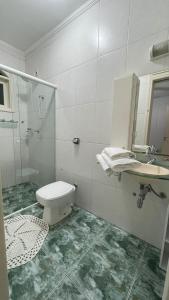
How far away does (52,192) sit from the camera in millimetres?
1551

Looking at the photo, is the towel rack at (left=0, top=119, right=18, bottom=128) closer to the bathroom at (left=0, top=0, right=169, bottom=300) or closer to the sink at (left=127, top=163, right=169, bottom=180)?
the bathroom at (left=0, top=0, right=169, bottom=300)

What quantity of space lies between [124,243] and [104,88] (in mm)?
1586

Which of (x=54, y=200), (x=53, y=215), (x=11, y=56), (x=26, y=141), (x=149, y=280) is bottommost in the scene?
(x=149, y=280)

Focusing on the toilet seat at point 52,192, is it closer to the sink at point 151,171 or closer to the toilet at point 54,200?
the toilet at point 54,200

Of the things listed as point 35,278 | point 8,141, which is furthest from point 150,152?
point 8,141

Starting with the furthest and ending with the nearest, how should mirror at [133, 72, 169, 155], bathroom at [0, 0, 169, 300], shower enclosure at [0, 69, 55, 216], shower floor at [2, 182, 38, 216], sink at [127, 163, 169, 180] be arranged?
shower enclosure at [0, 69, 55, 216]
shower floor at [2, 182, 38, 216]
mirror at [133, 72, 169, 155]
bathroom at [0, 0, 169, 300]
sink at [127, 163, 169, 180]

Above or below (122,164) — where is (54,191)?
below

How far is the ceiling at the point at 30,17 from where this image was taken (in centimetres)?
150

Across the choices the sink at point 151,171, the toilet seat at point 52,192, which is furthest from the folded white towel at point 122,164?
the toilet seat at point 52,192

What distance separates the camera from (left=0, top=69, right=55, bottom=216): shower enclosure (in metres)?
2.05

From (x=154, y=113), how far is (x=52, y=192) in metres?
1.30

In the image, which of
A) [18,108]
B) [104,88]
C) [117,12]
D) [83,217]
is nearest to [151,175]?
[104,88]

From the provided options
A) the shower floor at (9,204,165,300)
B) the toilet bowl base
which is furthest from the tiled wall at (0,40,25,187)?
the shower floor at (9,204,165,300)

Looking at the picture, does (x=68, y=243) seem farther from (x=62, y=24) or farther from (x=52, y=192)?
(x=62, y=24)
